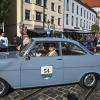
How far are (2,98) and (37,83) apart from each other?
1102 mm

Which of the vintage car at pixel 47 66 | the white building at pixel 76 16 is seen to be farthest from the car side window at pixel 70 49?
the white building at pixel 76 16

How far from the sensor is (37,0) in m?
47.9

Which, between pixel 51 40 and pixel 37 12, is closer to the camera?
pixel 51 40

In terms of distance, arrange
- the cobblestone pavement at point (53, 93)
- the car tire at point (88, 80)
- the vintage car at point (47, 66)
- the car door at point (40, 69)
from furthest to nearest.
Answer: the car tire at point (88, 80) < the car door at point (40, 69) < the vintage car at point (47, 66) < the cobblestone pavement at point (53, 93)

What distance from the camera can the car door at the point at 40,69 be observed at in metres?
8.27

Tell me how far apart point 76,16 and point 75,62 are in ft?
193

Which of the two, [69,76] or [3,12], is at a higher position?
[3,12]

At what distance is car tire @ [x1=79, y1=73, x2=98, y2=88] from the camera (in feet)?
29.7

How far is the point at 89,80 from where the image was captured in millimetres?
9148

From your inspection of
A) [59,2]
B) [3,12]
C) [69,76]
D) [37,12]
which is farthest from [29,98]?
[59,2]

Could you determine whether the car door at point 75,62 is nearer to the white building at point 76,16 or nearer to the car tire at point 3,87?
the car tire at point 3,87

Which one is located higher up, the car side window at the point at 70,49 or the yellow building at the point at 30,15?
the yellow building at the point at 30,15

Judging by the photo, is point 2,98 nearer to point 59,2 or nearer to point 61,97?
point 61,97

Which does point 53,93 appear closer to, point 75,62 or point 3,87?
point 75,62
